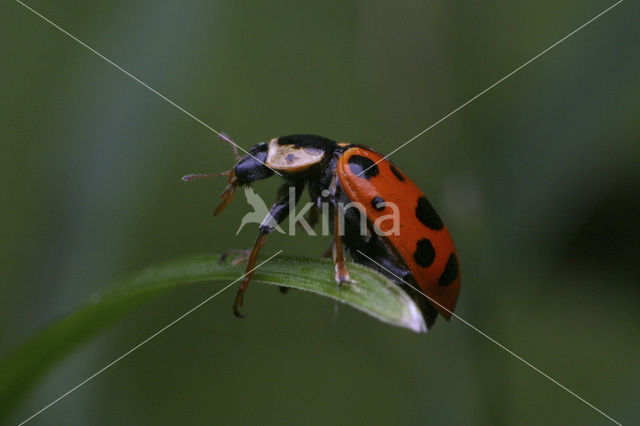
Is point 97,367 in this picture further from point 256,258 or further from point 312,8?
point 312,8

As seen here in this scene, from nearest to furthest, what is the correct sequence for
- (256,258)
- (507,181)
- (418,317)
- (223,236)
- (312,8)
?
(418,317)
(256,258)
(507,181)
(223,236)
(312,8)

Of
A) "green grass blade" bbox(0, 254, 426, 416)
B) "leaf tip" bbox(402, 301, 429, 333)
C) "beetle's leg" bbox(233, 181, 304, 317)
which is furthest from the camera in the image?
"beetle's leg" bbox(233, 181, 304, 317)

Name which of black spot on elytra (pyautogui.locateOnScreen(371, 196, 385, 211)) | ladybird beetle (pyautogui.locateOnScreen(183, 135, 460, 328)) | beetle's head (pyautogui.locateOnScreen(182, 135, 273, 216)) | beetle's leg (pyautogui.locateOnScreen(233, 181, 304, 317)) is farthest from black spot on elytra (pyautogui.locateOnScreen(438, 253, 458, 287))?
beetle's head (pyautogui.locateOnScreen(182, 135, 273, 216))

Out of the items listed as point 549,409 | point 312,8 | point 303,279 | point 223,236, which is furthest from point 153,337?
point 312,8

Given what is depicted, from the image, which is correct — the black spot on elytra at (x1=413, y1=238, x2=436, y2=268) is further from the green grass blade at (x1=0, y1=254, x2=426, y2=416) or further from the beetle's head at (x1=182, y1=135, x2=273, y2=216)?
the beetle's head at (x1=182, y1=135, x2=273, y2=216)

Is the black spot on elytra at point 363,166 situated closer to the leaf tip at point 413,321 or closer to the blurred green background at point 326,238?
the blurred green background at point 326,238

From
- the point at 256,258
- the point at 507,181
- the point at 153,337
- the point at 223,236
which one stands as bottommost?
the point at 153,337
